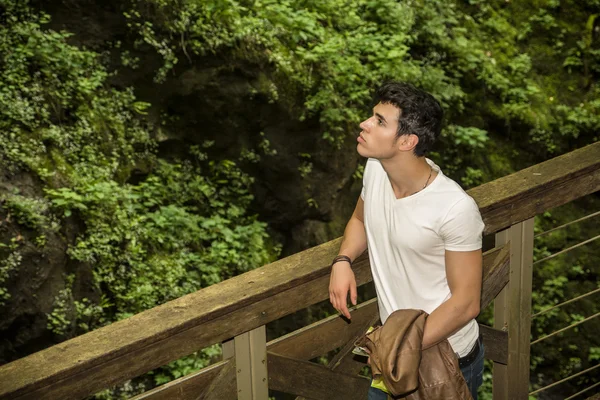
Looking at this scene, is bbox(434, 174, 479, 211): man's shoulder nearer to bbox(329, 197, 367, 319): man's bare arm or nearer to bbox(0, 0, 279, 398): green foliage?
bbox(329, 197, 367, 319): man's bare arm

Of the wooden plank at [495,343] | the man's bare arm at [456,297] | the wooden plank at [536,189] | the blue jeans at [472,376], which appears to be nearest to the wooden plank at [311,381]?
the blue jeans at [472,376]

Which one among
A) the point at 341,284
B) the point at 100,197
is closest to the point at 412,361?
the point at 341,284

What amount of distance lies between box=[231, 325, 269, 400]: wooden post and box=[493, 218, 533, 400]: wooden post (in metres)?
1.16

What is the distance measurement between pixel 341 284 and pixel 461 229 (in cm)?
51

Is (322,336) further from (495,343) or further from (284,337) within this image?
(495,343)

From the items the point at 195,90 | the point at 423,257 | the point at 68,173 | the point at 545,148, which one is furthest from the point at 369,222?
the point at 545,148

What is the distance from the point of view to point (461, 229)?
92.4 inches

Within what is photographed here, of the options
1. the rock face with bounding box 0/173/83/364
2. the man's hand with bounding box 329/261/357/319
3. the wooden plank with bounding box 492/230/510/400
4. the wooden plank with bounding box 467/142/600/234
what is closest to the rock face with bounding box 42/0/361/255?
the rock face with bounding box 0/173/83/364

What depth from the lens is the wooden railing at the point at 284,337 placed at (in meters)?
2.10

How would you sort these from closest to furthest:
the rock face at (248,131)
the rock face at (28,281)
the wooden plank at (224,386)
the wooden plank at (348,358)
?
the wooden plank at (224,386) → the wooden plank at (348,358) → the rock face at (28,281) → the rock face at (248,131)

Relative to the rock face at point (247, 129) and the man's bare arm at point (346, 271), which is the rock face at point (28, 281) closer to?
the rock face at point (247, 129)

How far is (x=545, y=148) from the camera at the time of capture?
919cm

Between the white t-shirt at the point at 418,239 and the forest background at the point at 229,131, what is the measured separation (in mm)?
3664

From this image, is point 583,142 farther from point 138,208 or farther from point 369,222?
point 369,222
